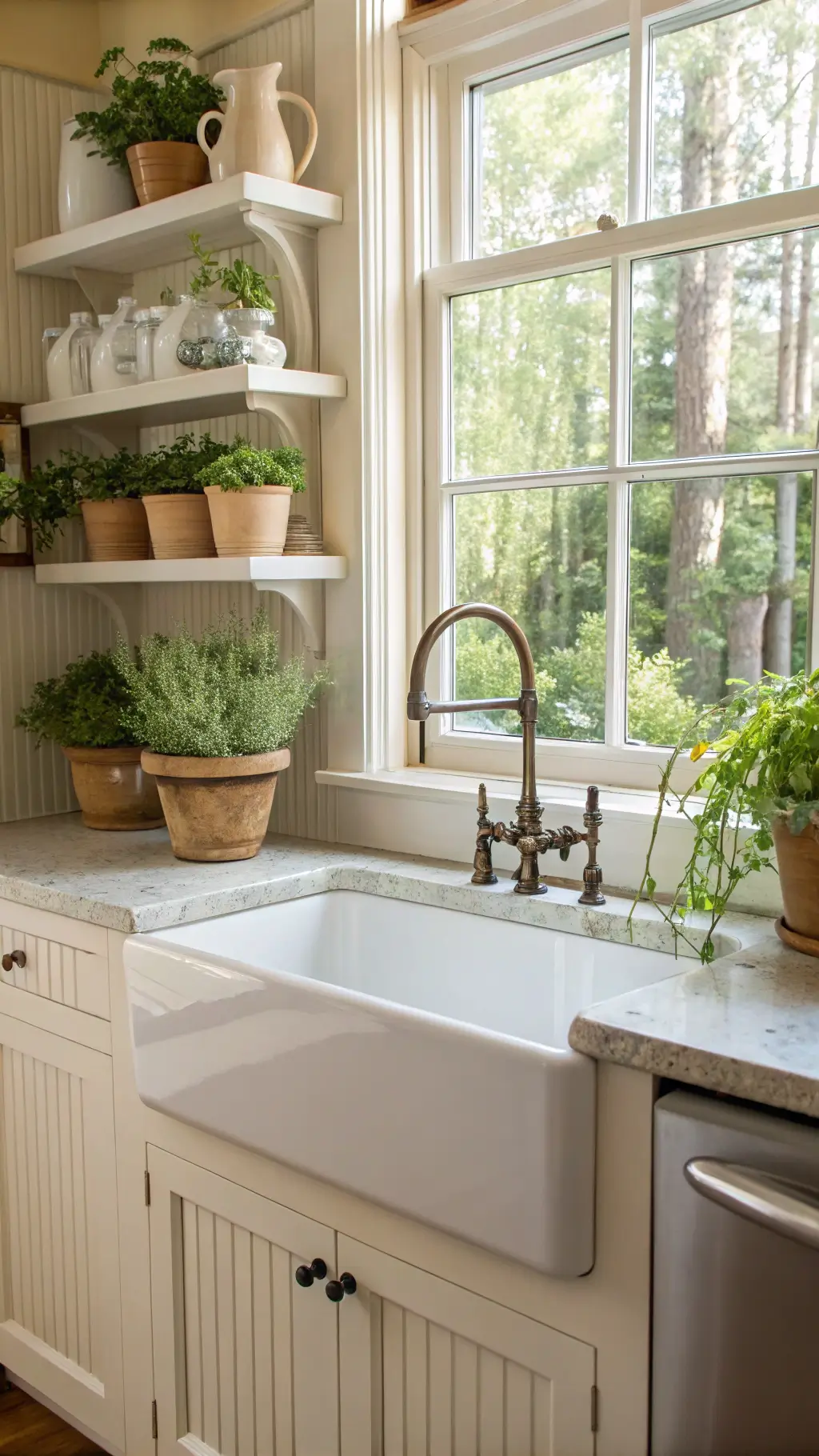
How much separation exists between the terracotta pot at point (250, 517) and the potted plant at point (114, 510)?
1.06 ft

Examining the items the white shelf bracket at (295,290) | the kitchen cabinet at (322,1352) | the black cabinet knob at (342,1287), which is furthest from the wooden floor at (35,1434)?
the white shelf bracket at (295,290)

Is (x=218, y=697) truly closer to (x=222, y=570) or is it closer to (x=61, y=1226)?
(x=222, y=570)

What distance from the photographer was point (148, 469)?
2230 mm

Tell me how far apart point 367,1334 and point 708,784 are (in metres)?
0.78

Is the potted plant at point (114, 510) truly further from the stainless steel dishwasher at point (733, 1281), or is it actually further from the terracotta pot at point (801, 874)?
the stainless steel dishwasher at point (733, 1281)

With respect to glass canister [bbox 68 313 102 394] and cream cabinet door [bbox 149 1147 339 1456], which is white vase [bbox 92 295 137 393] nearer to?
glass canister [bbox 68 313 102 394]

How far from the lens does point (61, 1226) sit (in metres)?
1.93

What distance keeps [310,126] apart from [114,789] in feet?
3.93

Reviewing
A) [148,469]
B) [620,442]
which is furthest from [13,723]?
[620,442]

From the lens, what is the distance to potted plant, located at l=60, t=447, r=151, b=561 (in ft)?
7.63

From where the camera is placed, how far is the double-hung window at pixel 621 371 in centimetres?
174

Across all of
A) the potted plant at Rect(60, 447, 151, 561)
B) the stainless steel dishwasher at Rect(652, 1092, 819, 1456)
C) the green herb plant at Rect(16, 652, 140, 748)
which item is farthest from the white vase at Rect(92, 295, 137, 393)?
the stainless steel dishwasher at Rect(652, 1092, 819, 1456)

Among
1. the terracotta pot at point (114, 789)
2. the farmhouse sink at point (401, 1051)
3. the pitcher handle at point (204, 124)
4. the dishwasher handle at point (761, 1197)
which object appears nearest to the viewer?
the dishwasher handle at point (761, 1197)

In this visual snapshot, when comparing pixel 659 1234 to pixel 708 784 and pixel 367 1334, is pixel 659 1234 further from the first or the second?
pixel 708 784
